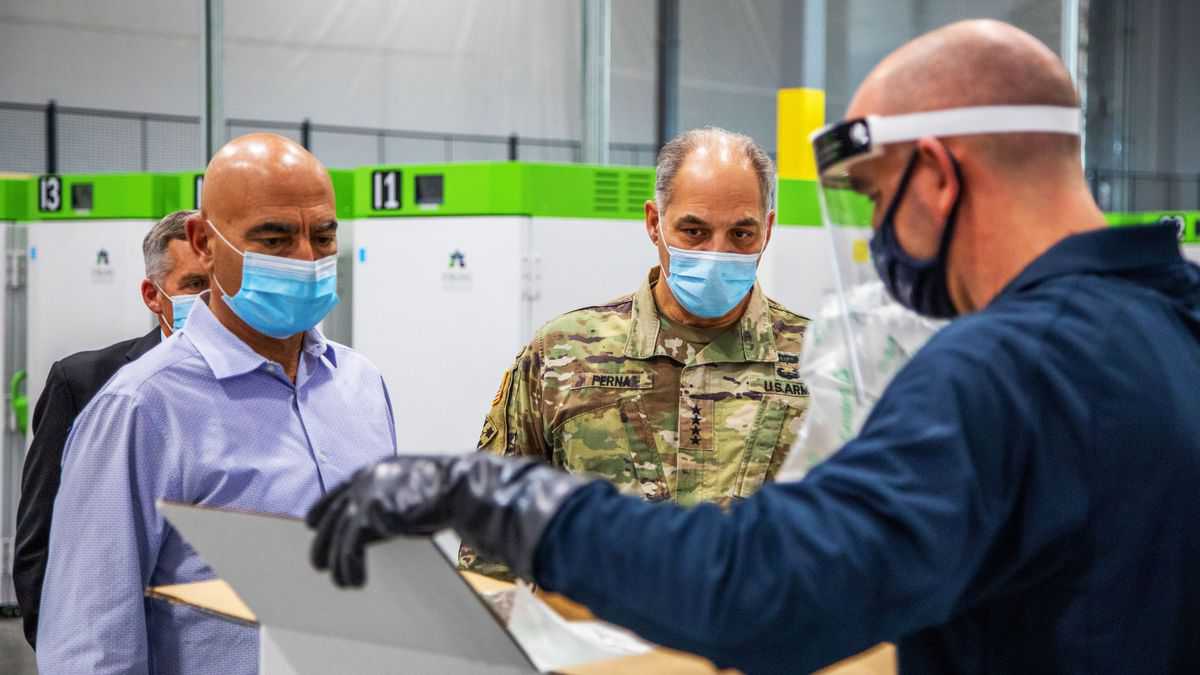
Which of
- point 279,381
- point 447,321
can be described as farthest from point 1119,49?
point 279,381

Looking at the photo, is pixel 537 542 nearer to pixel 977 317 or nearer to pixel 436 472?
pixel 436 472

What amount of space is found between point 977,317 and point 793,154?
166 inches

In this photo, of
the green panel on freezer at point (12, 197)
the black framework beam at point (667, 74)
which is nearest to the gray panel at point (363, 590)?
the green panel on freezer at point (12, 197)

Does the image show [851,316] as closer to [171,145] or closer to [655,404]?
[655,404]

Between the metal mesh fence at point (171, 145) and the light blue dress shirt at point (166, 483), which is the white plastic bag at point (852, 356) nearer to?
the light blue dress shirt at point (166, 483)

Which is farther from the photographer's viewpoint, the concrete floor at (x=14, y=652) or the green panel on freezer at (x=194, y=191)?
the concrete floor at (x=14, y=652)

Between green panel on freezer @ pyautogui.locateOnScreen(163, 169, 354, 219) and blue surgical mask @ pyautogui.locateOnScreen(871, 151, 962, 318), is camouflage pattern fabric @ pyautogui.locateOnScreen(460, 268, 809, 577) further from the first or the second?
green panel on freezer @ pyautogui.locateOnScreen(163, 169, 354, 219)

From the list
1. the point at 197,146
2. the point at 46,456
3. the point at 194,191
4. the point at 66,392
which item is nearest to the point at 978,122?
the point at 46,456

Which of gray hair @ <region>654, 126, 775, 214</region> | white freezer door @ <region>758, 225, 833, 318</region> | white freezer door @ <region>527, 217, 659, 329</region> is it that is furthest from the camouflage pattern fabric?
white freezer door @ <region>758, 225, 833, 318</region>

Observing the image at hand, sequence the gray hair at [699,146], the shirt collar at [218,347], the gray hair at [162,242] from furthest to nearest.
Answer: the gray hair at [162,242], the gray hair at [699,146], the shirt collar at [218,347]

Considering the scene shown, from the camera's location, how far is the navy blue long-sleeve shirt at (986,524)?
907 millimetres

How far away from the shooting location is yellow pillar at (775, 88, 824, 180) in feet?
16.7

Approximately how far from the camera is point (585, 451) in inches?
88.0

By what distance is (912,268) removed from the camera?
3.80 ft
